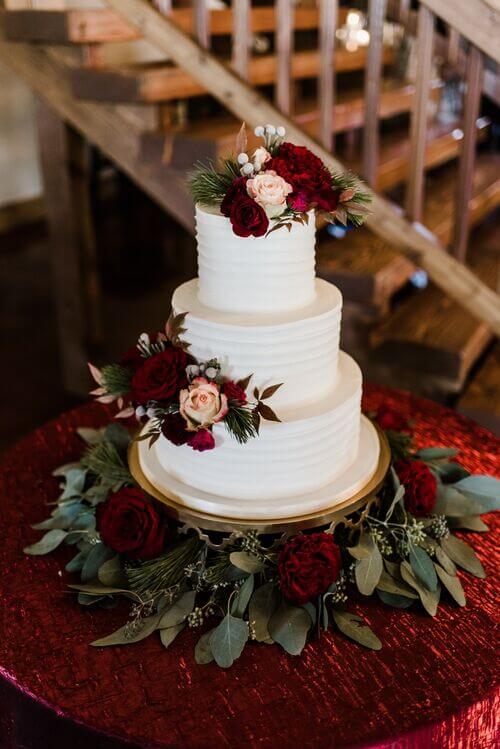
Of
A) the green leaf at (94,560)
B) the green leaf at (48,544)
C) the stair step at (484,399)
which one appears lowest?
the stair step at (484,399)

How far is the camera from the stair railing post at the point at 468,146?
2166 millimetres

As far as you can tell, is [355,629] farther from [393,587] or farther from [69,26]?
[69,26]

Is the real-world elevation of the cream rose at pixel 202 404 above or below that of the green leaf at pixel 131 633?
above

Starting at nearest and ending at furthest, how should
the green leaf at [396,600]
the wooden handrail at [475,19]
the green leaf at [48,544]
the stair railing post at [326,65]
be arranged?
the green leaf at [396,600], the green leaf at [48,544], the wooden handrail at [475,19], the stair railing post at [326,65]

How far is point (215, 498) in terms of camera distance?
1349 mm

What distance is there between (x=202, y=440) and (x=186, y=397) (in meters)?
0.07

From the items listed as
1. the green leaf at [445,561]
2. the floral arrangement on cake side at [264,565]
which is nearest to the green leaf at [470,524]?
the floral arrangement on cake side at [264,565]

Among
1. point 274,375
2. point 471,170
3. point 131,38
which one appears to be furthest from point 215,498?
point 131,38

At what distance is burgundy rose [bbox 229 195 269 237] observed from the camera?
3.96ft

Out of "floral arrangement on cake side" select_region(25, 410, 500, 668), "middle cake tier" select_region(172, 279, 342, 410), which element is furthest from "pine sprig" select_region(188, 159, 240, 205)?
"floral arrangement on cake side" select_region(25, 410, 500, 668)

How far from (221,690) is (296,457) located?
394 mm

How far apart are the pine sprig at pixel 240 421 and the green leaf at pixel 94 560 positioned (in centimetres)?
32

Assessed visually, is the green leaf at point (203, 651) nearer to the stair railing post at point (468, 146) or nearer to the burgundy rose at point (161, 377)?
the burgundy rose at point (161, 377)

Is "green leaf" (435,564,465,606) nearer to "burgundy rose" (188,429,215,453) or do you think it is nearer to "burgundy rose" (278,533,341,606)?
"burgundy rose" (278,533,341,606)
